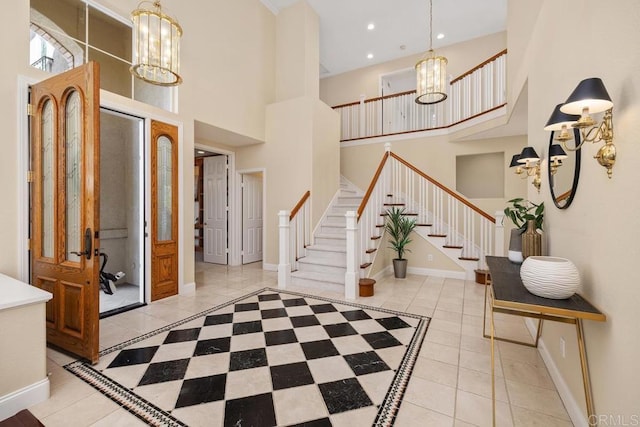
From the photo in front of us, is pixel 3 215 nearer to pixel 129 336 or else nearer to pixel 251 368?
pixel 129 336

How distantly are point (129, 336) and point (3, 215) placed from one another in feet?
5.08

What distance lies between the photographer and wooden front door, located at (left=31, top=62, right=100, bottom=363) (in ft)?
7.20

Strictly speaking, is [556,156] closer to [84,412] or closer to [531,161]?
[531,161]

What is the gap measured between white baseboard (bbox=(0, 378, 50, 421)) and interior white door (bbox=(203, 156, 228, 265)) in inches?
173

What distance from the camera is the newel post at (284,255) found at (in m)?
4.46

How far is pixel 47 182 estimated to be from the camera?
2.57 m

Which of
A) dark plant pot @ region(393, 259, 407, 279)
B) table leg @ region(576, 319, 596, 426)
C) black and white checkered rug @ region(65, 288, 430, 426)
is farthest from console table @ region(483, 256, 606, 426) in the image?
dark plant pot @ region(393, 259, 407, 279)

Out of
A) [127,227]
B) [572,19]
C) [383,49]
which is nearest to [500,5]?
[383,49]

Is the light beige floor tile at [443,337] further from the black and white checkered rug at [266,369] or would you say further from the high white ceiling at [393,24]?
the high white ceiling at [393,24]

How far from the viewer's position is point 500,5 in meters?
5.89

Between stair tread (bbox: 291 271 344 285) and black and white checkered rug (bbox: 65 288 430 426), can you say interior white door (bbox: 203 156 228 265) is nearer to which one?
stair tread (bbox: 291 271 344 285)

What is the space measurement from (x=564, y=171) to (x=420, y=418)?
75.9 inches

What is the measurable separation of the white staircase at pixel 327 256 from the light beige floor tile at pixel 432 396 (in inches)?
86.4

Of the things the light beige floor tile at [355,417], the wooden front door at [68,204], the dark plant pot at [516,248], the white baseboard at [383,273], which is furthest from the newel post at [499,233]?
the wooden front door at [68,204]
